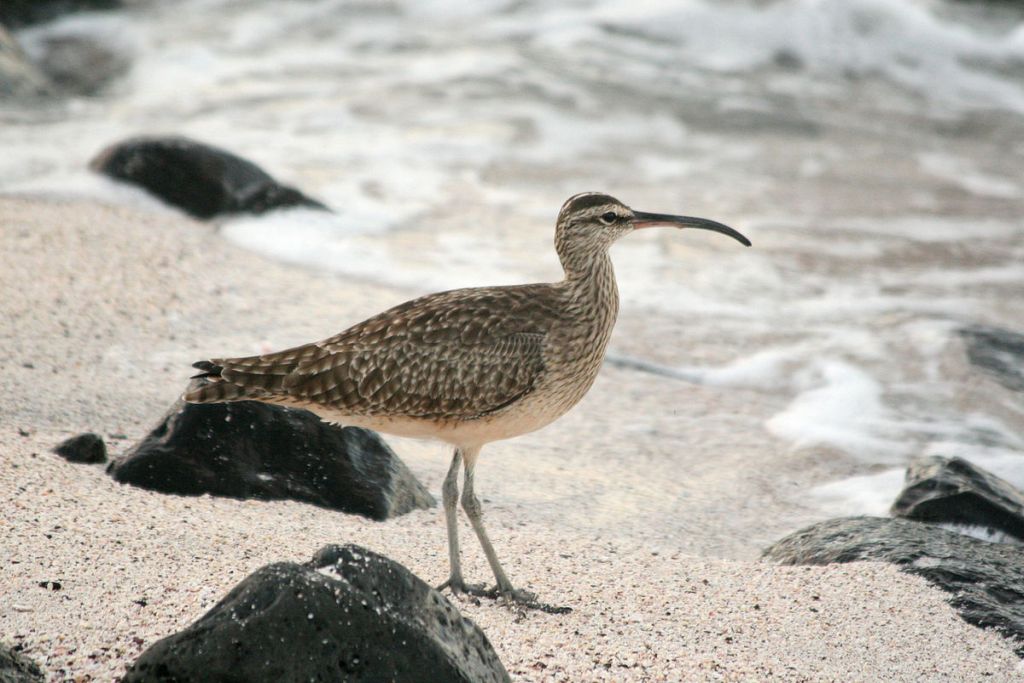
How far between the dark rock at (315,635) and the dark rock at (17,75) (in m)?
11.6

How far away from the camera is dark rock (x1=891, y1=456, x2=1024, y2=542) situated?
256 inches

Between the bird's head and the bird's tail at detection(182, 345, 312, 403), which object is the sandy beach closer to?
the bird's tail at detection(182, 345, 312, 403)

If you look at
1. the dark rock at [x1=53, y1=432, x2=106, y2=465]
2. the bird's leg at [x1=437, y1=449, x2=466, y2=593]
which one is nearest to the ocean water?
the bird's leg at [x1=437, y1=449, x2=466, y2=593]

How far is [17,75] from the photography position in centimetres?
1432

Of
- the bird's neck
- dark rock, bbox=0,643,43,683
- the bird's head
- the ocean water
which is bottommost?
the ocean water

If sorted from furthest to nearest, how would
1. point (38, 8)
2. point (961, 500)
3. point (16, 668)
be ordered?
point (38, 8), point (961, 500), point (16, 668)

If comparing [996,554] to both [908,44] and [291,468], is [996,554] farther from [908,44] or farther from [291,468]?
[908,44]

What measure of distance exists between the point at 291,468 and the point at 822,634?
254cm

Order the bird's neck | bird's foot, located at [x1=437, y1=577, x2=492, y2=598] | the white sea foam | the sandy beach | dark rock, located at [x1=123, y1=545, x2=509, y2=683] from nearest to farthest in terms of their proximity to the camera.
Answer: dark rock, located at [x1=123, y1=545, x2=509, y2=683] → the sandy beach → bird's foot, located at [x1=437, y1=577, x2=492, y2=598] → the bird's neck → the white sea foam

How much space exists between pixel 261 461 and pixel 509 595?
1.44 metres

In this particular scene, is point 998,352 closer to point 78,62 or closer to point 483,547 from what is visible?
point 483,547

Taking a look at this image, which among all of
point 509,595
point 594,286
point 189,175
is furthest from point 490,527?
point 189,175

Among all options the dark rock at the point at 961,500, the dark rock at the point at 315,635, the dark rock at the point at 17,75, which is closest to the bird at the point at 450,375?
the dark rock at the point at 315,635

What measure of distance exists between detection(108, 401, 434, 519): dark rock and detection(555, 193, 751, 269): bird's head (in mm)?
Result: 1380
